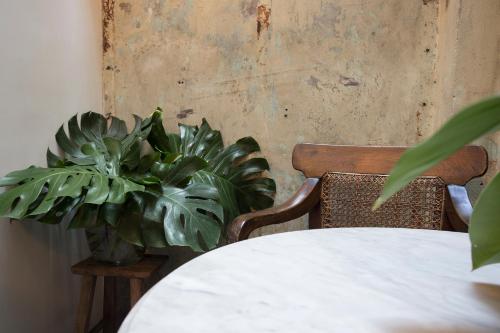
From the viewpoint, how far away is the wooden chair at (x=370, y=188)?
142 cm

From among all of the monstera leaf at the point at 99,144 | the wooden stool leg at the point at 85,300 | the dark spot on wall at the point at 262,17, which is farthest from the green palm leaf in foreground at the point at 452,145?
the dark spot on wall at the point at 262,17

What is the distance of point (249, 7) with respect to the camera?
1834 millimetres

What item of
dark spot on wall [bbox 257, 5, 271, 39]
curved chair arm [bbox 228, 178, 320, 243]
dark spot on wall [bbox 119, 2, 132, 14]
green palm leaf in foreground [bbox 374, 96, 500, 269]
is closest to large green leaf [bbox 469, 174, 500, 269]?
green palm leaf in foreground [bbox 374, 96, 500, 269]

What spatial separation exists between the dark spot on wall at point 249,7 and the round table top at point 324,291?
1383 mm

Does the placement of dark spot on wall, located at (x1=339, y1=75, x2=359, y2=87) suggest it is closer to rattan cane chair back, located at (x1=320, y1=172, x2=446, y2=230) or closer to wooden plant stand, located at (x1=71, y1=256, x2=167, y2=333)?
rattan cane chair back, located at (x1=320, y1=172, x2=446, y2=230)

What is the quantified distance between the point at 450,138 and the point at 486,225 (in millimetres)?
115

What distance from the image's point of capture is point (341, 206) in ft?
5.21

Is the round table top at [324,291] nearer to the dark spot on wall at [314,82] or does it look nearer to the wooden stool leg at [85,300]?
the wooden stool leg at [85,300]

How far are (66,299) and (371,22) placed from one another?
182 cm

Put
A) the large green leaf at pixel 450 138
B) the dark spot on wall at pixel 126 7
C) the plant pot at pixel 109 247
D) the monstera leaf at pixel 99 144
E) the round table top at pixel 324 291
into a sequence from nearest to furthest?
the large green leaf at pixel 450 138
the round table top at pixel 324 291
the monstera leaf at pixel 99 144
the plant pot at pixel 109 247
the dark spot on wall at pixel 126 7

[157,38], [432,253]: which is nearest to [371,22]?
[157,38]

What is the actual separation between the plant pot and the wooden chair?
70 centimetres

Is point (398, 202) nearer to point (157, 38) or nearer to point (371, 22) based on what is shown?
point (371, 22)

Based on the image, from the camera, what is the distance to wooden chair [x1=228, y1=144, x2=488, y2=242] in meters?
1.42
